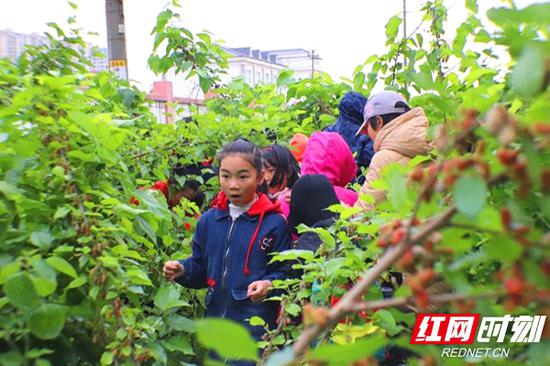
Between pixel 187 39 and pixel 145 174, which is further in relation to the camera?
pixel 187 39

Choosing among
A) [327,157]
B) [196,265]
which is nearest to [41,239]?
[196,265]

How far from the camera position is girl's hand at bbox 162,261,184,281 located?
8.61 ft

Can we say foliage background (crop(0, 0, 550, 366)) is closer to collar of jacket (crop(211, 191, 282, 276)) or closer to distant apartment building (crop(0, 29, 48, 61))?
distant apartment building (crop(0, 29, 48, 61))

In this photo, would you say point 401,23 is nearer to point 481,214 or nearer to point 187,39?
point 187,39

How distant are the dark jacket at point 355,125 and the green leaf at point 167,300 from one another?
230cm

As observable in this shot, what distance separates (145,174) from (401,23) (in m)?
1.93

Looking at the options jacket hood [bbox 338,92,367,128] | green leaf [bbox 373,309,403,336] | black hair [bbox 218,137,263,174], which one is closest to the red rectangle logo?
green leaf [bbox 373,309,403,336]

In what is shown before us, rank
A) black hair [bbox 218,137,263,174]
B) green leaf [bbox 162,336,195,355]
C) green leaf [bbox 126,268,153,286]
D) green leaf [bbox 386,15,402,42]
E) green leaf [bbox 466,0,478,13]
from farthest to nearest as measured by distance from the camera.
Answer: green leaf [bbox 386,15,402,42]
black hair [bbox 218,137,263,174]
green leaf [bbox 162,336,195,355]
green leaf [bbox 466,0,478,13]
green leaf [bbox 126,268,153,286]

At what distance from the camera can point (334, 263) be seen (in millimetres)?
1757

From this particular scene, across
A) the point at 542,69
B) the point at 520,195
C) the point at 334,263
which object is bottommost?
the point at 334,263

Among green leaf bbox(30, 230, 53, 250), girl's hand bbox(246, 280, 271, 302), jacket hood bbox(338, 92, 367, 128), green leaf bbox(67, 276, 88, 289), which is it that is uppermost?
jacket hood bbox(338, 92, 367, 128)

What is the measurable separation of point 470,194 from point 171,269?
6.87ft

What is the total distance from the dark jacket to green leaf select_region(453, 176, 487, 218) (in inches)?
139

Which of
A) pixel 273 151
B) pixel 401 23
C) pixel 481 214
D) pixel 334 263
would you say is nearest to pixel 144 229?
pixel 334 263
